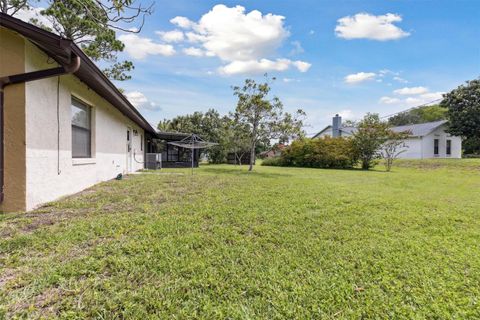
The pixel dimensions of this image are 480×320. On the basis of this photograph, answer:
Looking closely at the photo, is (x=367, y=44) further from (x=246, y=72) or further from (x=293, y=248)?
(x=293, y=248)

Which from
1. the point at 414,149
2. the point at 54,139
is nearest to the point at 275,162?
the point at 414,149

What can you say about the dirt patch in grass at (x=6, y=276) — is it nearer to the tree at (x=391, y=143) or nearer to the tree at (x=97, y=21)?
the tree at (x=97, y=21)

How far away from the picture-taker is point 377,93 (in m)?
22.5

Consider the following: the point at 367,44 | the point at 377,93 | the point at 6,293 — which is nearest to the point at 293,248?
the point at 6,293

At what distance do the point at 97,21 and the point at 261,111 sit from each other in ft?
37.2

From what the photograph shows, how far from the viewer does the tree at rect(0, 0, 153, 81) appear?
118 inches

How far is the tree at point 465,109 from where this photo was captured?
2309 cm

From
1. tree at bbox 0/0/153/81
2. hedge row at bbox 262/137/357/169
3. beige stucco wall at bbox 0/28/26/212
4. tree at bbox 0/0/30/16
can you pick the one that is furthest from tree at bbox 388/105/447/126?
beige stucco wall at bbox 0/28/26/212

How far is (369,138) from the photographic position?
16719 mm

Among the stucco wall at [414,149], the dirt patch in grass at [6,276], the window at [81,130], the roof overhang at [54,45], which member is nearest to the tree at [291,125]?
the window at [81,130]

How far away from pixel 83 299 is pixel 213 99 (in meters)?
17.7

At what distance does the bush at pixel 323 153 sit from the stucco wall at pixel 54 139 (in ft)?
45.7

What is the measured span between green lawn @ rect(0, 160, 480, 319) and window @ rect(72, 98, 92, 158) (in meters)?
2.16

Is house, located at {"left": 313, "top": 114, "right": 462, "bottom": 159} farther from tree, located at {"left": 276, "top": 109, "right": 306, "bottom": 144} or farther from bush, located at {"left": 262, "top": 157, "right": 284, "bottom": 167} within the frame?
tree, located at {"left": 276, "top": 109, "right": 306, "bottom": 144}
